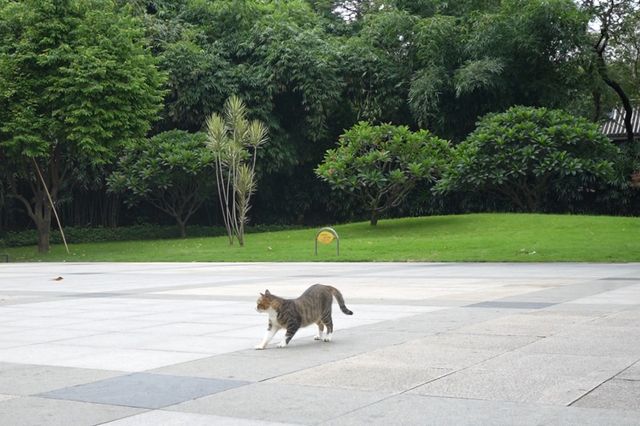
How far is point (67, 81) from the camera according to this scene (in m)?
26.3

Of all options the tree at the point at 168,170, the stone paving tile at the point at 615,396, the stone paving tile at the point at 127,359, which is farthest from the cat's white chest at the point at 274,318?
the tree at the point at 168,170

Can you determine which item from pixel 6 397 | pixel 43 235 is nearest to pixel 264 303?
pixel 6 397

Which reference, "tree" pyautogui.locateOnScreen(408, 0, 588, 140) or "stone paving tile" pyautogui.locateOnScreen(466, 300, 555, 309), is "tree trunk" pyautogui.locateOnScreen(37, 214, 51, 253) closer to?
"tree" pyautogui.locateOnScreen(408, 0, 588, 140)

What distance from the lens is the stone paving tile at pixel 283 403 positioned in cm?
502

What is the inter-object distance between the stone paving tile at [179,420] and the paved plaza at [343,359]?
1cm

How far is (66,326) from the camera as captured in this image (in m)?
9.32

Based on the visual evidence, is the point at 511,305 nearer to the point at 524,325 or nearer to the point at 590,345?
the point at 524,325

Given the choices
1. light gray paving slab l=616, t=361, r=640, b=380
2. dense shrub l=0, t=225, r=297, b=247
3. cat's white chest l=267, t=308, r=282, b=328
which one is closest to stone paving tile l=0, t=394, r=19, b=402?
cat's white chest l=267, t=308, r=282, b=328

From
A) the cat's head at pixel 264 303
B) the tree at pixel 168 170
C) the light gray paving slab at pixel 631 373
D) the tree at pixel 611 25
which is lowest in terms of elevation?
the light gray paving slab at pixel 631 373

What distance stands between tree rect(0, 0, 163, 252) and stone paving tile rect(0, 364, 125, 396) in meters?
20.6

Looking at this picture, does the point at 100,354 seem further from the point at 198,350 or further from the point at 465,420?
the point at 465,420

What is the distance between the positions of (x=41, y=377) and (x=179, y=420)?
1920mm

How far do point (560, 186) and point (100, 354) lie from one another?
88.2ft

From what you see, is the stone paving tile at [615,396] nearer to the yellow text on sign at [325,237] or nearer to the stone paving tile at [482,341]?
the stone paving tile at [482,341]
